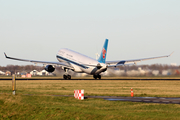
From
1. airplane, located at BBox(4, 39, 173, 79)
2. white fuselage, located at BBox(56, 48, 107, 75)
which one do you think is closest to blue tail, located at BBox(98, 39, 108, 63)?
airplane, located at BBox(4, 39, 173, 79)

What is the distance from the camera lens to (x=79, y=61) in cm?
8594

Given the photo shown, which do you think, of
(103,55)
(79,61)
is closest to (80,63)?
(79,61)

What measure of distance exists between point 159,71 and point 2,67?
95.7 metres

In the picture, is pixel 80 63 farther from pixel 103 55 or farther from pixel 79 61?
pixel 103 55

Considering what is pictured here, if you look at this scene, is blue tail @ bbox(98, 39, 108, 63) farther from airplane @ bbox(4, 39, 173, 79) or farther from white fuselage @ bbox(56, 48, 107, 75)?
white fuselage @ bbox(56, 48, 107, 75)

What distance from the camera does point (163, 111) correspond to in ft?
83.7

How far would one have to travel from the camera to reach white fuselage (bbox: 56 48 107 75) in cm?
8236

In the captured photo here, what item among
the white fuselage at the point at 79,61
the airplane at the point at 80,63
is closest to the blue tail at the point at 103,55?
the airplane at the point at 80,63

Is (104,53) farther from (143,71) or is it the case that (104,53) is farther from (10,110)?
(10,110)

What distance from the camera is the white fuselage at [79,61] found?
82.4 m

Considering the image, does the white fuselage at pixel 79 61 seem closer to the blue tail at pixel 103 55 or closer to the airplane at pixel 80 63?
the airplane at pixel 80 63

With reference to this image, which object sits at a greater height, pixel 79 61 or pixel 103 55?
pixel 103 55

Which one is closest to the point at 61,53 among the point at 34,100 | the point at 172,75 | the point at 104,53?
the point at 104,53

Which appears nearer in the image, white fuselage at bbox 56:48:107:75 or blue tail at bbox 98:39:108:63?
white fuselage at bbox 56:48:107:75
